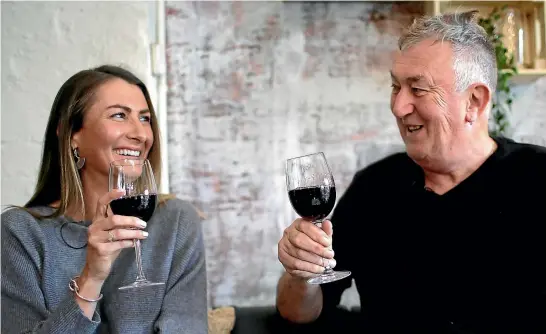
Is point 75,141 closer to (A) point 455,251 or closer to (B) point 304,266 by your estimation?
(B) point 304,266

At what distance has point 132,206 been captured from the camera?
3.82ft

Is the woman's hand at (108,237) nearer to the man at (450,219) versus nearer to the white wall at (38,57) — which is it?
the man at (450,219)

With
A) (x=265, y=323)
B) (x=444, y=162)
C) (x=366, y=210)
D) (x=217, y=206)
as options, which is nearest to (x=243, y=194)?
(x=217, y=206)

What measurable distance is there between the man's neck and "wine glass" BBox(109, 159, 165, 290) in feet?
2.49

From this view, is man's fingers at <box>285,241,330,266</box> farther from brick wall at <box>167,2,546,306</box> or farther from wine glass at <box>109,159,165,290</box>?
brick wall at <box>167,2,546,306</box>

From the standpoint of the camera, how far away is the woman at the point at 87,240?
1.34 m

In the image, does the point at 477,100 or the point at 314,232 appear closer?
the point at 314,232

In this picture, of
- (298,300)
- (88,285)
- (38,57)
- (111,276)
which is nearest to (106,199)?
(88,285)

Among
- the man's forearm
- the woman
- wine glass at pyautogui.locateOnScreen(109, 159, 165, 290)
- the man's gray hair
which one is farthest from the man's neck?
wine glass at pyautogui.locateOnScreen(109, 159, 165, 290)

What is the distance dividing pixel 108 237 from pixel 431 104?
847mm

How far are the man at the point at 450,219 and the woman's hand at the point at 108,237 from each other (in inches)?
19.3

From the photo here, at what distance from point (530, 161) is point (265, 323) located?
2.99ft

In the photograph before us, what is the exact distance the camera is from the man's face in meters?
1.47

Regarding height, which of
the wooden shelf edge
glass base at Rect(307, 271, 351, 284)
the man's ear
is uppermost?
the wooden shelf edge
